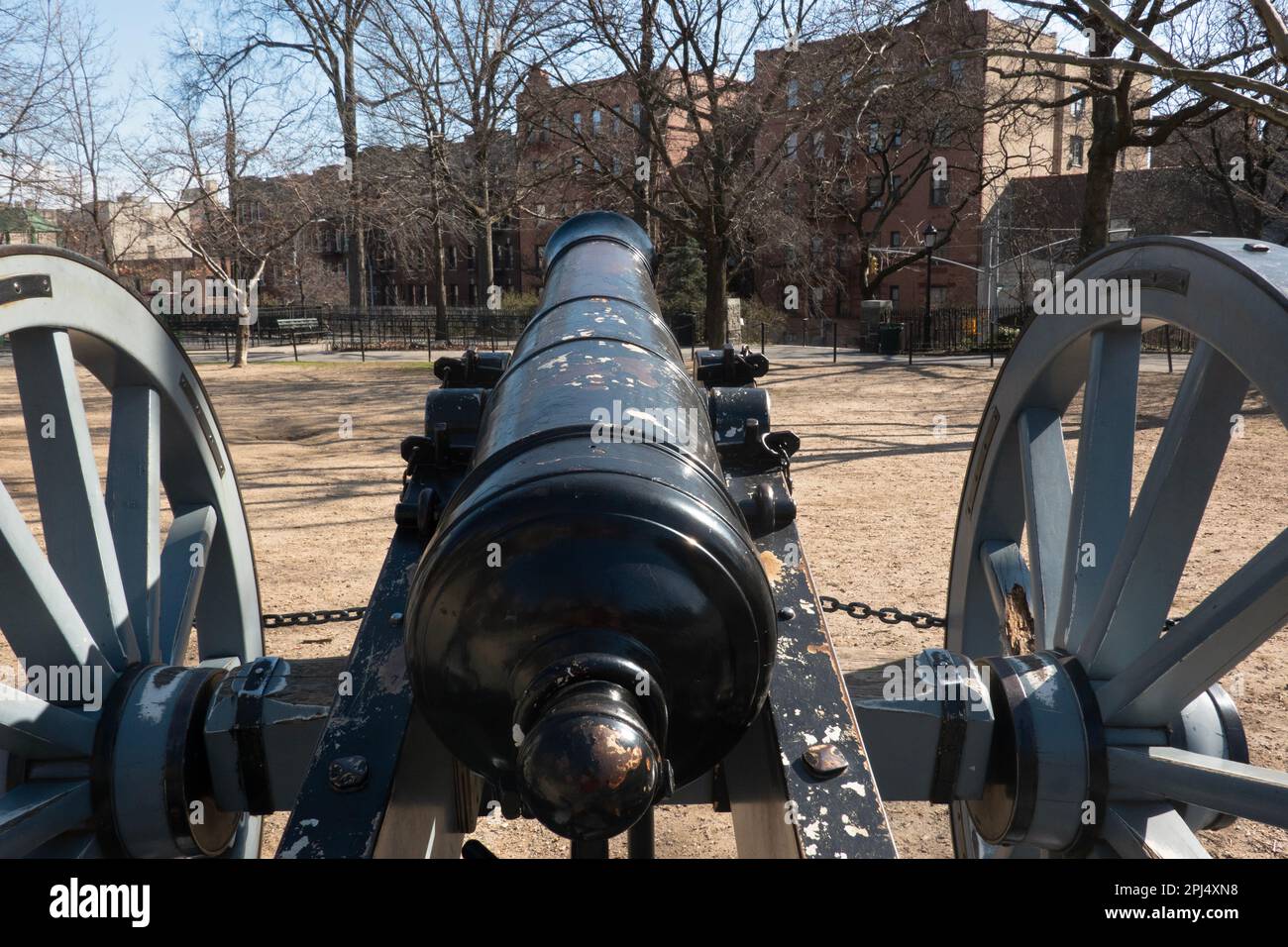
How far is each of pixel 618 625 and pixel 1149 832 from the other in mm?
1553

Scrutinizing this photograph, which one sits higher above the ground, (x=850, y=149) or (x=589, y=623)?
(x=850, y=149)

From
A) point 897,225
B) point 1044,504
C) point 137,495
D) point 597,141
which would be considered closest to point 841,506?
point 1044,504

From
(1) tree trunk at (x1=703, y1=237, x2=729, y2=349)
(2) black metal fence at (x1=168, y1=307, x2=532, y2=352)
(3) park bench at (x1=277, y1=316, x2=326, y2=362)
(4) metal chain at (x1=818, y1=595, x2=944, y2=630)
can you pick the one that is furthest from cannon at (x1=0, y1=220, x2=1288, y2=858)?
(3) park bench at (x1=277, y1=316, x2=326, y2=362)

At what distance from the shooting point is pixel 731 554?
1.62m

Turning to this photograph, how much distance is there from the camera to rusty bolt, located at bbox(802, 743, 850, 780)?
6.85 feet

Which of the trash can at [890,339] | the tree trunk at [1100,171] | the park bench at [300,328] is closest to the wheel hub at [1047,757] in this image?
the tree trunk at [1100,171]

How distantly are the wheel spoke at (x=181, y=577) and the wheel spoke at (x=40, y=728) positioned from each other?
545mm

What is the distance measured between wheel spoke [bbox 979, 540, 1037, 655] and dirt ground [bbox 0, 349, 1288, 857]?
0.38 m

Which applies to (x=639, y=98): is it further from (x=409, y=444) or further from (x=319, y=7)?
(x=319, y=7)

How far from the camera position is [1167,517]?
2.46 meters

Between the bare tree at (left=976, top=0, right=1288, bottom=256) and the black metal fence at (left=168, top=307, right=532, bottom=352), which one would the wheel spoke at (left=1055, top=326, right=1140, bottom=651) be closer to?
the bare tree at (left=976, top=0, right=1288, bottom=256)

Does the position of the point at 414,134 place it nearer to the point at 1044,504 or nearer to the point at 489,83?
the point at 489,83

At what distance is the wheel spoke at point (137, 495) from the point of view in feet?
9.68
